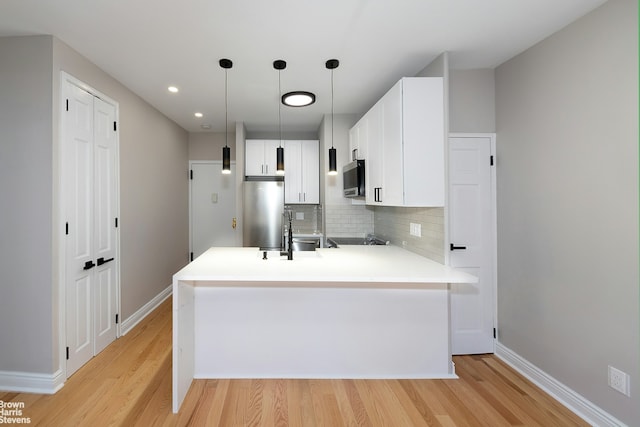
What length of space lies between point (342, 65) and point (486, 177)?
1.67 metres

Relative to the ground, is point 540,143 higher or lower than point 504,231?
higher

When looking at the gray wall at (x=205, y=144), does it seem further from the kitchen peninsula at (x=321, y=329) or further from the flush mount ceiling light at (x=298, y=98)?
the kitchen peninsula at (x=321, y=329)

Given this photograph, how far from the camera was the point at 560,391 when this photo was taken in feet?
7.34

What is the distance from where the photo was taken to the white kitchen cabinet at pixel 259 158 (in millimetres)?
4859

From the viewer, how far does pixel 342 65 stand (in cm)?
284

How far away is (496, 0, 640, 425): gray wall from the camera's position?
1830 millimetres

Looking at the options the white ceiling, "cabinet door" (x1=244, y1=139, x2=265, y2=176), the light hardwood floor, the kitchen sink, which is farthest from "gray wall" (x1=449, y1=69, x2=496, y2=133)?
"cabinet door" (x1=244, y1=139, x2=265, y2=176)

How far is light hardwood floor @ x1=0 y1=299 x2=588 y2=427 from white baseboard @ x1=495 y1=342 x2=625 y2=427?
0.17 ft

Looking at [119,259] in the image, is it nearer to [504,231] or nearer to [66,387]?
[66,387]

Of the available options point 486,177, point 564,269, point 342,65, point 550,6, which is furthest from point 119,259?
point 550,6

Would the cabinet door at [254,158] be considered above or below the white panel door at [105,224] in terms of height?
above

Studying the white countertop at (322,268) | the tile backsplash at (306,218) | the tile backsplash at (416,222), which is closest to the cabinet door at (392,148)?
the tile backsplash at (416,222)

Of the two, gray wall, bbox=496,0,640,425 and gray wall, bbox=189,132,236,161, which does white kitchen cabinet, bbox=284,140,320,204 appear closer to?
gray wall, bbox=189,132,236,161

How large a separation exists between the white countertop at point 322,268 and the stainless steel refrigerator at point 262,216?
5.60 feet
